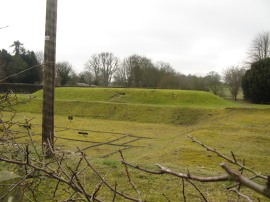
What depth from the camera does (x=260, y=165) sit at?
9.20 metres

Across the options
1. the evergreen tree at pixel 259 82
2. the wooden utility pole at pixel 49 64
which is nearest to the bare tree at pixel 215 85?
the evergreen tree at pixel 259 82

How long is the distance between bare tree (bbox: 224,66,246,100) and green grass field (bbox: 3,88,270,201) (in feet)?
33.4

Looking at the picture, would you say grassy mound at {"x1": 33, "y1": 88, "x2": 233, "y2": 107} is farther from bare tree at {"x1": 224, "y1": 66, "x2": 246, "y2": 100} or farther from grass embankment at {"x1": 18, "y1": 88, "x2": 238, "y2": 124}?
bare tree at {"x1": 224, "y1": 66, "x2": 246, "y2": 100}

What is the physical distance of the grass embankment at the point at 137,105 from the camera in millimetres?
22969

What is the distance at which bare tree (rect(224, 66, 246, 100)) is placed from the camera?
3816cm

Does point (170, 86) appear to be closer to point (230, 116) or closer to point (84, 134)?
point (230, 116)

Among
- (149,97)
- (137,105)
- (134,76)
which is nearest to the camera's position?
(137,105)

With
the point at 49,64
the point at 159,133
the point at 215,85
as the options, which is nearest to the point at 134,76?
the point at 215,85

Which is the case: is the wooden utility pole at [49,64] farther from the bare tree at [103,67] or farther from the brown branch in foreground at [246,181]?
the bare tree at [103,67]

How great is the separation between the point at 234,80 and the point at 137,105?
59.7 ft

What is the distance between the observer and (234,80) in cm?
3831

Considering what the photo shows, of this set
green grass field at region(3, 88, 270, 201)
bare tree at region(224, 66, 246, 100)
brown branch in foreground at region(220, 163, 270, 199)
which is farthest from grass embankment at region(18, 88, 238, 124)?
brown branch in foreground at region(220, 163, 270, 199)

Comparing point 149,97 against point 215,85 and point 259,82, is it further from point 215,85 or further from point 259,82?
point 215,85

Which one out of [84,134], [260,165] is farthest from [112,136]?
[260,165]
